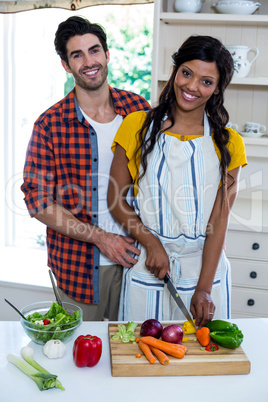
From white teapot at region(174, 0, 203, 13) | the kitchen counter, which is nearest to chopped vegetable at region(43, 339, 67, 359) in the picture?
the kitchen counter

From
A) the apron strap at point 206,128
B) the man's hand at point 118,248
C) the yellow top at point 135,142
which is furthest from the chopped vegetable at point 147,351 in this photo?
the apron strap at point 206,128

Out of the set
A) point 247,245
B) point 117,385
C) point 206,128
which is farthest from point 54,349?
point 247,245

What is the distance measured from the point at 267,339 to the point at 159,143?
0.74 meters

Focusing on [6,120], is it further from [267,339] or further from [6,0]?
[267,339]

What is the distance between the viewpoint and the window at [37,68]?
3.16 meters

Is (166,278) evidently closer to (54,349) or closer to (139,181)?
(139,181)

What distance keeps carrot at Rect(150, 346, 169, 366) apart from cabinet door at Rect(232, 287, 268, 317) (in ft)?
4.80

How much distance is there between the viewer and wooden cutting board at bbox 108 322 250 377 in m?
1.19

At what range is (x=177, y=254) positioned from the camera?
1710mm

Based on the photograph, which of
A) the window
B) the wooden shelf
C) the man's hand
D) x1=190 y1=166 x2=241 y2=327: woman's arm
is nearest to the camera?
x1=190 y1=166 x2=241 y2=327: woman's arm

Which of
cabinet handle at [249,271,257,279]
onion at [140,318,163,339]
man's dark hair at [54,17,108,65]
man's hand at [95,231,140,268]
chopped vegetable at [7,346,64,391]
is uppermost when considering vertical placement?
man's dark hair at [54,17,108,65]

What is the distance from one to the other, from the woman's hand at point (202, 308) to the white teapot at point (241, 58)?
1387 millimetres

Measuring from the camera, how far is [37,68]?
3.25 metres

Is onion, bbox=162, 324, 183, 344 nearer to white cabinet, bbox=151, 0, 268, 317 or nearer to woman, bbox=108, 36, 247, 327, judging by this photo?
woman, bbox=108, 36, 247, 327
